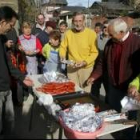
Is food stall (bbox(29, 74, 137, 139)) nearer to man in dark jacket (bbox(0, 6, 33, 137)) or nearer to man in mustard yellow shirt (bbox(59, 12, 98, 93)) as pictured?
man in dark jacket (bbox(0, 6, 33, 137))

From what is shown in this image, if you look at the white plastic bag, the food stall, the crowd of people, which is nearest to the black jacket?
the crowd of people

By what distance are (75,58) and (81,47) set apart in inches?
7.7

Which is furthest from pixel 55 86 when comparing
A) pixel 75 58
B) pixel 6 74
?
pixel 75 58

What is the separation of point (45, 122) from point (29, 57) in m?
1.58

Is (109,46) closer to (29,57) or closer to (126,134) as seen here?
(126,134)

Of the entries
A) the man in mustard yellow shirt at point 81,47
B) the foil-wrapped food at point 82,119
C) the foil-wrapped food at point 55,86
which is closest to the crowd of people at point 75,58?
the man in mustard yellow shirt at point 81,47

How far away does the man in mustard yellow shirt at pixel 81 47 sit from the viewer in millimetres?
4973

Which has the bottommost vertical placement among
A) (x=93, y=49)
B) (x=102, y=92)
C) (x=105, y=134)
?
(x=102, y=92)

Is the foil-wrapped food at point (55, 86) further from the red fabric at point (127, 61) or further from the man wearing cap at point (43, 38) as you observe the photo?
the man wearing cap at point (43, 38)

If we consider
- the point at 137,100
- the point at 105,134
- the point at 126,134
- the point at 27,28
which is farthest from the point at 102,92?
the point at 105,134

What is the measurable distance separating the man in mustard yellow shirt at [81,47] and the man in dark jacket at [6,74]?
1.21m

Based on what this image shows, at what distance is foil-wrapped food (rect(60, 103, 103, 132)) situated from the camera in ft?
8.51

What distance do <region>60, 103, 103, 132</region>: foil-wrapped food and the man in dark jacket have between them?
4.02ft

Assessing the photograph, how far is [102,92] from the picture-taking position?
288 inches
